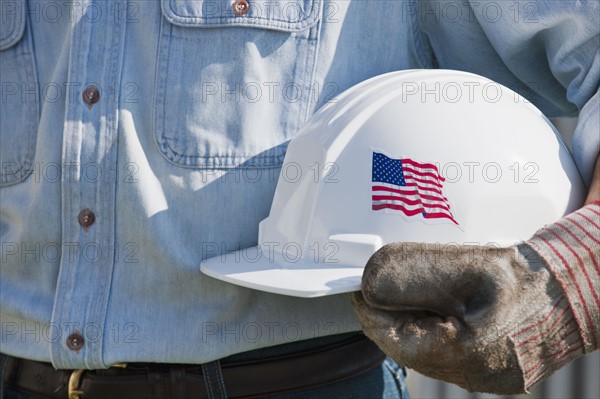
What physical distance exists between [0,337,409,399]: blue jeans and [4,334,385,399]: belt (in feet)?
0.04

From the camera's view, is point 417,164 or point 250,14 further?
point 250,14

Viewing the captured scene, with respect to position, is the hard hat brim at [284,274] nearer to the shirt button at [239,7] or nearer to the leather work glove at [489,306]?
the leather work glove at [489,306]

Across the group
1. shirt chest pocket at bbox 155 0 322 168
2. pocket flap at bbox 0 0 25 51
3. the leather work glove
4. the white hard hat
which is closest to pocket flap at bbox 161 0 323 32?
shirt chest pocket at bbox 155 0 322 168

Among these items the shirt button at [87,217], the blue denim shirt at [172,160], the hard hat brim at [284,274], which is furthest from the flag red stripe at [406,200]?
the shirt button at [87,217]

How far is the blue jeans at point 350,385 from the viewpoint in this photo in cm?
167

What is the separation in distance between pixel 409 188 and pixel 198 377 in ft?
1.73

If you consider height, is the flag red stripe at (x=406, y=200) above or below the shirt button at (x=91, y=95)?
below

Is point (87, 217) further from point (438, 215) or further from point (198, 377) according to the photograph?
point (438, 215)

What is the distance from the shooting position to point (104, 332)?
63.9 inches

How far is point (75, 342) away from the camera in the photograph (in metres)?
1.63

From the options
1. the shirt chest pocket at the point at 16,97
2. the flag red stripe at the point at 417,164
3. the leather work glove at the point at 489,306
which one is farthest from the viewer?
the shirt chest pocket at the point at 16,97

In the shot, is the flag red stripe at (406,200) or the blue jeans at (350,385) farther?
the blue jeans at (350,385)

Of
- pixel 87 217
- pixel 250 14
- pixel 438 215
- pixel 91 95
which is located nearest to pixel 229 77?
pixel 250 14

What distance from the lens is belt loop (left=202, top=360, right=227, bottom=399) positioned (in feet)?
5.37
